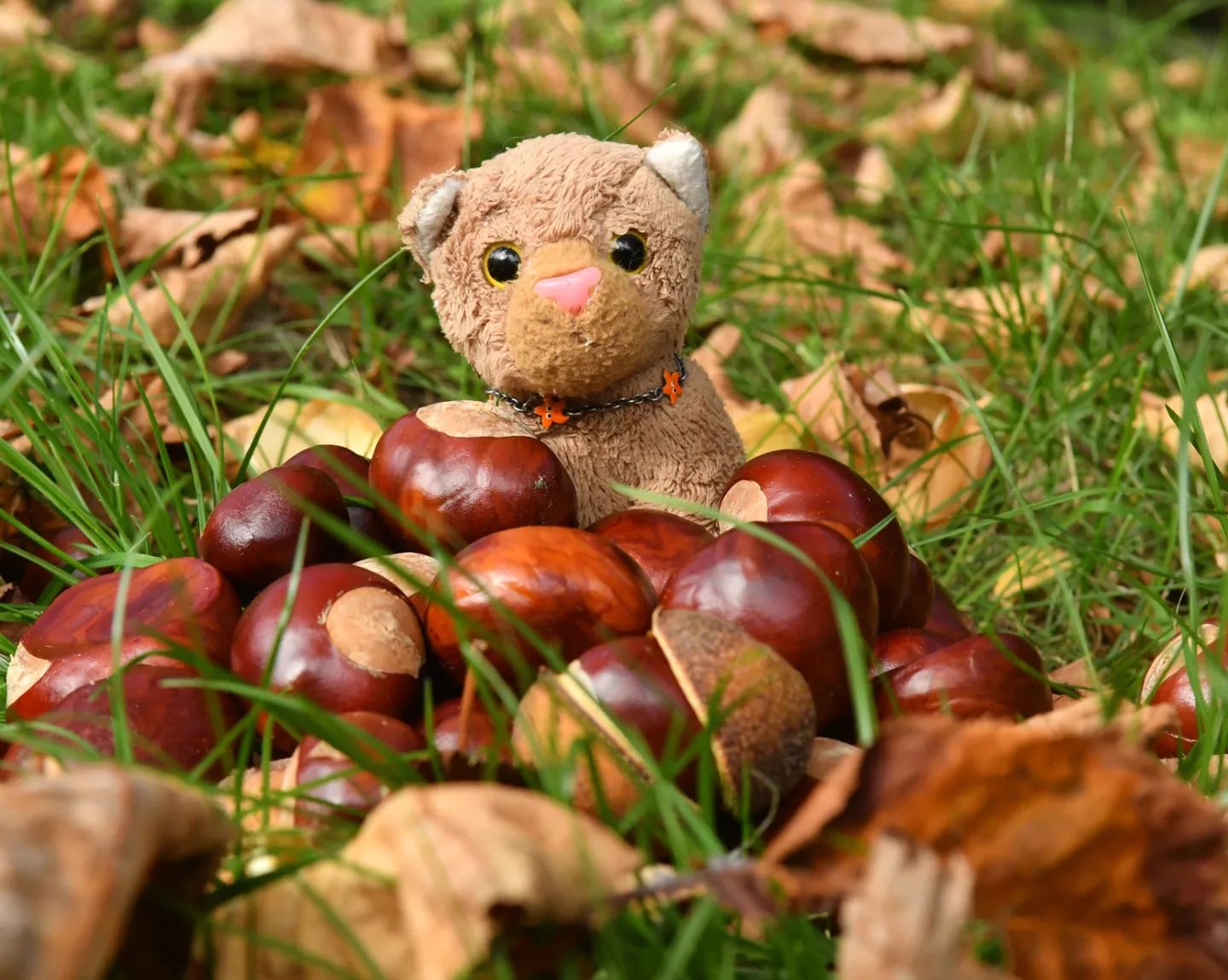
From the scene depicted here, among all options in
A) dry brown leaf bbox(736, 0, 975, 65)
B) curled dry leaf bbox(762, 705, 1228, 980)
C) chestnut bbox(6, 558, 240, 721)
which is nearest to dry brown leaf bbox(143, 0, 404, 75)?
dry brown leaf bbox(736, 0, 975, 65)

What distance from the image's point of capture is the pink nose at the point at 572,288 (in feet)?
3.68

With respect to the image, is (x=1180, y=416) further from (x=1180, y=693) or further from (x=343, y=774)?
(x=343, y=774)

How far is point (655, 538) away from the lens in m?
1.07

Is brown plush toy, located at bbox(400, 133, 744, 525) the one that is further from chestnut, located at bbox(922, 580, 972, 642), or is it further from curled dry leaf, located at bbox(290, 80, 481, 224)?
curled dry leaf, located at bbox(290, 80, 481, 224)

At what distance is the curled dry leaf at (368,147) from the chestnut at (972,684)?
4.74 feet

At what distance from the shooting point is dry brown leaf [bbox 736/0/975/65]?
3.19 m

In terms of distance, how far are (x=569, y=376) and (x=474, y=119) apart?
1.30 m

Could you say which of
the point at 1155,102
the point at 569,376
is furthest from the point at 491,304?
the point at 1155,102

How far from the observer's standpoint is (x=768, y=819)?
83 cm

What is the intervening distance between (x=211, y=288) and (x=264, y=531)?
0.89 metres

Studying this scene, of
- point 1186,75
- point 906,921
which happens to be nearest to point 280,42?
point 906,921

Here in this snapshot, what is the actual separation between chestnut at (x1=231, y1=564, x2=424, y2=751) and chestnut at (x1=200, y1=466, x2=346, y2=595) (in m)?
0.10

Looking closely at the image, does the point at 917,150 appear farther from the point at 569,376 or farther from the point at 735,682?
the point at 735,682

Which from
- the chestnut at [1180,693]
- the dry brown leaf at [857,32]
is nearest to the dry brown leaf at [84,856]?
the chestnut at [1180,693]
